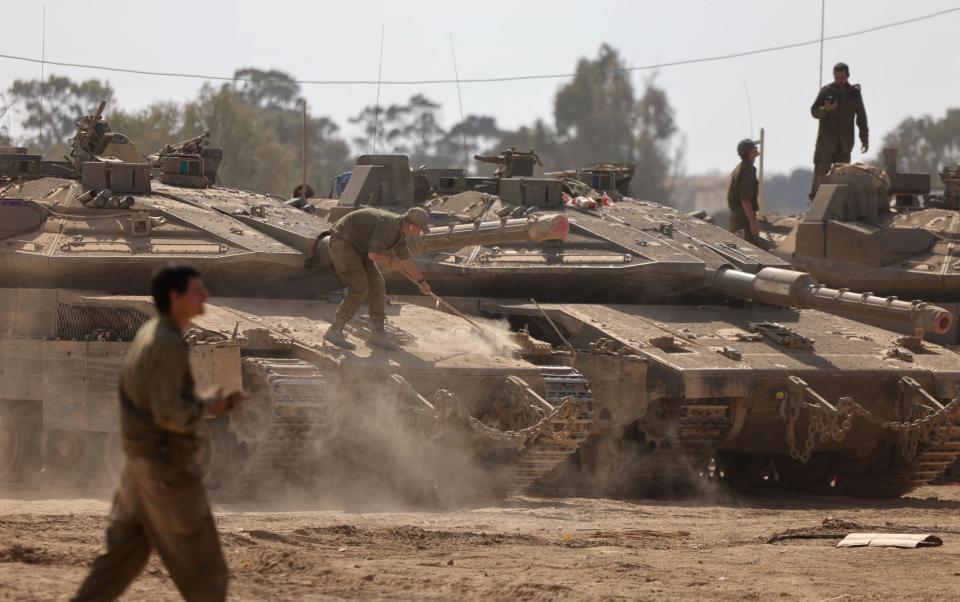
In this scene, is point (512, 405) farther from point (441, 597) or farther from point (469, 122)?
point (469, 122)

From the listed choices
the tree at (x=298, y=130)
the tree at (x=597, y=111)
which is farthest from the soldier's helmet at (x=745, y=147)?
the tree at (x=597, y=111)

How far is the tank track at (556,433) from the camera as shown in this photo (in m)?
13.7

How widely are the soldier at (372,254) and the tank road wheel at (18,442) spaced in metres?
3.06

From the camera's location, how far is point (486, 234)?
1517 cm

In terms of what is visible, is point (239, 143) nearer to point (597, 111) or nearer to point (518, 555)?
point (597, 111)

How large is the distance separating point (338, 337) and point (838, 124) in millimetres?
9985

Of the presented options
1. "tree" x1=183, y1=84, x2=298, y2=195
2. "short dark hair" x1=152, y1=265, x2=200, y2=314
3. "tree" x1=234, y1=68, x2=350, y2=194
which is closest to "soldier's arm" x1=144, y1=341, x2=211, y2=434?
"short dark hair" x1=152, y1=265, x2=200, y2=314

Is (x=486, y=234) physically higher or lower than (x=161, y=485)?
higher

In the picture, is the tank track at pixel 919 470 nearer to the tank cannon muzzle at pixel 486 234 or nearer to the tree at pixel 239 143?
the tank cannon muzzle at pixel 486 234

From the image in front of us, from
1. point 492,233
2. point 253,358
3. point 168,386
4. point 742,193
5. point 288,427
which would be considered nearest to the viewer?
point 168,386

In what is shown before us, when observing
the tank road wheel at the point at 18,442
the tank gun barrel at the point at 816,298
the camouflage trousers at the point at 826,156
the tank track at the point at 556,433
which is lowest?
the tank road wheel at the point at 18,442

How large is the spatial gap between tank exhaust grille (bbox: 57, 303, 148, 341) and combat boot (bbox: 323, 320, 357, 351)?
4.75 feet

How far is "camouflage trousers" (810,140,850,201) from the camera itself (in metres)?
22.1

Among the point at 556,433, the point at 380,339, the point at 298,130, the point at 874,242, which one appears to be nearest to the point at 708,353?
Answer: the point at 556,433
